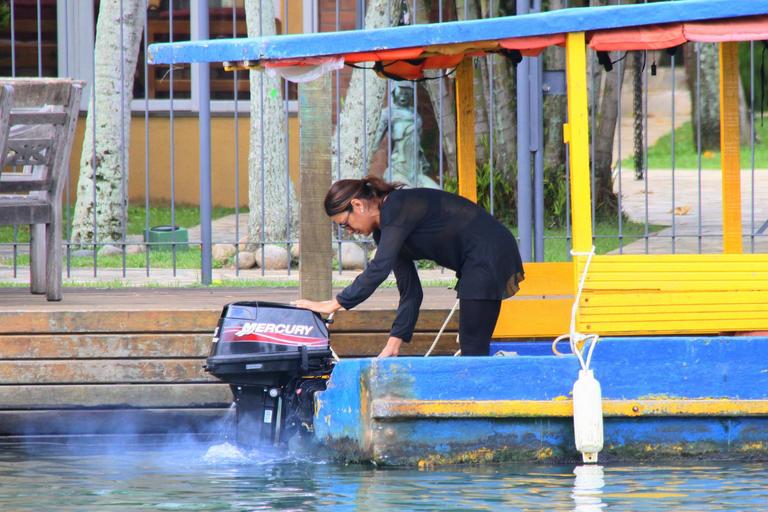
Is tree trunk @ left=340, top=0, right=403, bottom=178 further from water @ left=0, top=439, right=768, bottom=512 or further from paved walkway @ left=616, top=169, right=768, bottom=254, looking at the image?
water @ left=0, top=439, right=768, bottom=512

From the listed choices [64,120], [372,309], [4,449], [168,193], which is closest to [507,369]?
[372,309]

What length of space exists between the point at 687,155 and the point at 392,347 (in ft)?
59.5

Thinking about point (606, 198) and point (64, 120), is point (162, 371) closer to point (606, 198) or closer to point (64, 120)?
point (64, 120)

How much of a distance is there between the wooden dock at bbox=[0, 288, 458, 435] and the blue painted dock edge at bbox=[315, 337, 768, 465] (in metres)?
1.12

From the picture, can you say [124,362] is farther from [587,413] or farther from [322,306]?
[587,413]

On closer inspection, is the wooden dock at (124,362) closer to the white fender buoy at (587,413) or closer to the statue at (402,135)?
the white fender buoy at (587,413)

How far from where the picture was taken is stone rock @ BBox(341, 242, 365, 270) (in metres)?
11.0

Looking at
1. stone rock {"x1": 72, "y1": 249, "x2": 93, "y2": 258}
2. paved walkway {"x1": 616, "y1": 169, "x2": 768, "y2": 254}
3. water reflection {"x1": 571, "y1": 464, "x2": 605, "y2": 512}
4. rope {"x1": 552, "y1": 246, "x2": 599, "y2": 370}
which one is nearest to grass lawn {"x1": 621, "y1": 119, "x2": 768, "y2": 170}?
paved walkway {"x1": 616, "y1": 169, "x2": 768, "y2": 254}

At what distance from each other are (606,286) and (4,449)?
3122 millimetres

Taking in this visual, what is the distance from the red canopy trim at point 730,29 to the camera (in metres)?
6.26

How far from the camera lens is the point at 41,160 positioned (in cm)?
820

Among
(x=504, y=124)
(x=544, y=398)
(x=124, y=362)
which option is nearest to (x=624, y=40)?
(x=544, y=398)

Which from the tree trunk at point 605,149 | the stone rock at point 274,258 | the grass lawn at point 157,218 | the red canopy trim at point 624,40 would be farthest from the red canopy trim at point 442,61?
the grass lawn at point 157,218

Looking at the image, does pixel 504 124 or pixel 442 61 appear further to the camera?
pixel 504 124
